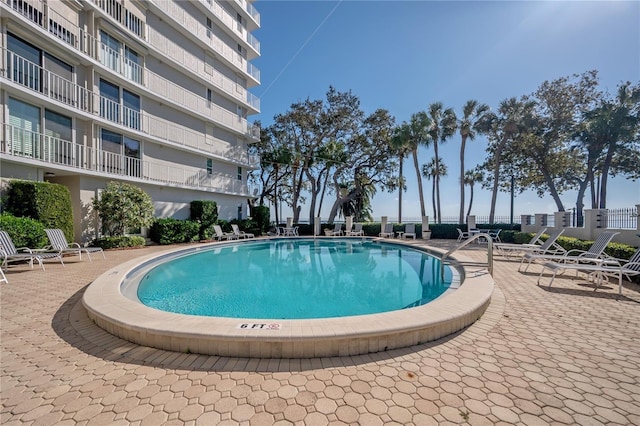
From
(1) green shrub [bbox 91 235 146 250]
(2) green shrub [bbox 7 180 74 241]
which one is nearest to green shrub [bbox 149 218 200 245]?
(1) green shrub [bbox 91 235 146 250]

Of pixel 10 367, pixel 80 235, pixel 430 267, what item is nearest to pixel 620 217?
pixel 430 267

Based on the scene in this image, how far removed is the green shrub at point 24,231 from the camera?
8215mm

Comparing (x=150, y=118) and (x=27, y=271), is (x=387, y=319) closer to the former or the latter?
(x=27, y=271)

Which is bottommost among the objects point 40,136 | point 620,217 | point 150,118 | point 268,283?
point 268,283

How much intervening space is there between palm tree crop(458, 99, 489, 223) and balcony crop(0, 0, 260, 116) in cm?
1791

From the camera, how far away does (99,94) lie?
12953 mm

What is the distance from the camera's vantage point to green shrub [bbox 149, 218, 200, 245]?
1470cm

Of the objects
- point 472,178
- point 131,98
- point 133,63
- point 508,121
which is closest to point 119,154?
point 131,98

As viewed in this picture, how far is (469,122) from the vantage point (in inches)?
894

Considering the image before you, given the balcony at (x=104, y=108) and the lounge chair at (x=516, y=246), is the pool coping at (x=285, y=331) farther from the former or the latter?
the balcony at (x=104, y=108)

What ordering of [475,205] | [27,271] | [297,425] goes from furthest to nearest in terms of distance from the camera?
[475,205] < [27,271] < [297,425]

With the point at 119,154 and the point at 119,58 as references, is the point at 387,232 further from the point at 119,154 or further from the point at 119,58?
the point at 119,58

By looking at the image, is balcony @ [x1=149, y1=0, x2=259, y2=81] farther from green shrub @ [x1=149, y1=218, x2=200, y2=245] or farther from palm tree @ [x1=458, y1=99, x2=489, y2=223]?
palm tree @ [x1=458, y1=99, x2=489, y2=223]

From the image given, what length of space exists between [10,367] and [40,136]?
11864 mm
